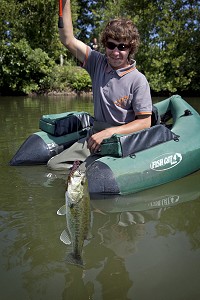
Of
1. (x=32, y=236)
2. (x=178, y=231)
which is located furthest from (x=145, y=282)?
(x=32, y=236)

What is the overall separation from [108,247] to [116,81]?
2.13m

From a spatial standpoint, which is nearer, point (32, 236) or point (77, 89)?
point (32, 236)

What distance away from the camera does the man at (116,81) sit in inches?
169

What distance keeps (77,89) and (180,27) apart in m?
7.53

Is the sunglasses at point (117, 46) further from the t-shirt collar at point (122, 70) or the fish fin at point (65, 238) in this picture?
the fish fin at point (65, 238)

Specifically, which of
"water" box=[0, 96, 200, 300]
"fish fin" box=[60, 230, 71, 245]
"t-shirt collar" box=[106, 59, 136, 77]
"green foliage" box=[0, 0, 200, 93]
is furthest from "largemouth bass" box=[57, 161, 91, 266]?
"green foliage" box=[0, 0, 200, 93]

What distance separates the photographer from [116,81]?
4.47 m

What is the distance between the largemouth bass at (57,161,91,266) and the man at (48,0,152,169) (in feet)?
7.16

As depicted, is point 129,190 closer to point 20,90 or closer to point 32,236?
point 32,236

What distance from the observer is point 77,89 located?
958 inches

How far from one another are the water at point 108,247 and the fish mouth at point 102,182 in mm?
163

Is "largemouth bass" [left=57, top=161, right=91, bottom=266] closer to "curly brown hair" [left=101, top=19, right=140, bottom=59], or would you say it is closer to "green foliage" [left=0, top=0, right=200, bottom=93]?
"curly brown hair" [left=101, top=19, right=140, bottom=59]

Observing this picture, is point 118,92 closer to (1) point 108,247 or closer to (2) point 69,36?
(2) point 69,36

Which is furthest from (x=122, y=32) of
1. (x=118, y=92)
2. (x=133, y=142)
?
(x=133, y=142)
